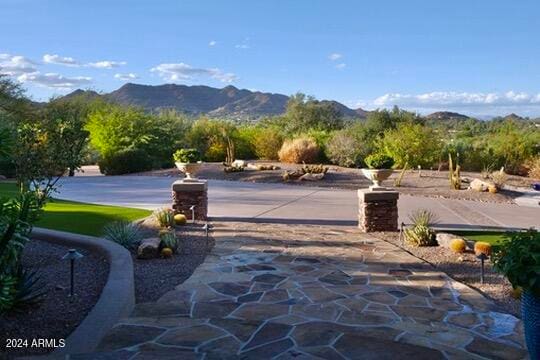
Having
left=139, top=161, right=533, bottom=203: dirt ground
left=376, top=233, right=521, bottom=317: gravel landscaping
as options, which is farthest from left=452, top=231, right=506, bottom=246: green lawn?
left=139, top=161, right=533, bottom=203: dirt ground

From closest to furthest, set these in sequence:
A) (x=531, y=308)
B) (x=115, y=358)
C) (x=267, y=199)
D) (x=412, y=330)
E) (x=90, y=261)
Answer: (x=531, y=308) < (x=115, y=358) < (x=412, y=330) < (x=90, y=261) < (x=267, y=199)

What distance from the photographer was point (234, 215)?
39.5 feet

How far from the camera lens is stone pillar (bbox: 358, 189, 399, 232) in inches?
405

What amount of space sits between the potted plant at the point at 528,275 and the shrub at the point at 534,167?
61.7 feet

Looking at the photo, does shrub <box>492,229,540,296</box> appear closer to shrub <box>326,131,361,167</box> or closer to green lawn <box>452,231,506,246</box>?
green lawn <box>452,231,506,246</box>

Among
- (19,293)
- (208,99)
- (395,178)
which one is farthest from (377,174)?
(208,99)

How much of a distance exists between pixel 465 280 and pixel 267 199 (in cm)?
836

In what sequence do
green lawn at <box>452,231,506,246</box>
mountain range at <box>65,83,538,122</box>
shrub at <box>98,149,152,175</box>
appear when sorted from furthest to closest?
mountain range at <box>65,83,538,122</box>
shrub at <box>98,149,152,175</box>
green lawn at <box>452,231,506,246</box>

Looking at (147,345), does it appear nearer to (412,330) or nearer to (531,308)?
(412,330)

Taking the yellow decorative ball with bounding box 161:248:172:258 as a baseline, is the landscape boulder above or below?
above

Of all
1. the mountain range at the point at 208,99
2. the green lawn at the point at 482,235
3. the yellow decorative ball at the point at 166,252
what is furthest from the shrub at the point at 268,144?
the mountain range at the point at 208,99

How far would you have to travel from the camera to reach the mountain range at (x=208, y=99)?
87.1 m

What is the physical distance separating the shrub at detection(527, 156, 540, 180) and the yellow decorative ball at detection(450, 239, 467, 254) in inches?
568

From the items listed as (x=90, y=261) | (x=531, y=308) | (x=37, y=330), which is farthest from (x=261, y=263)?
(x=531, y=308)
